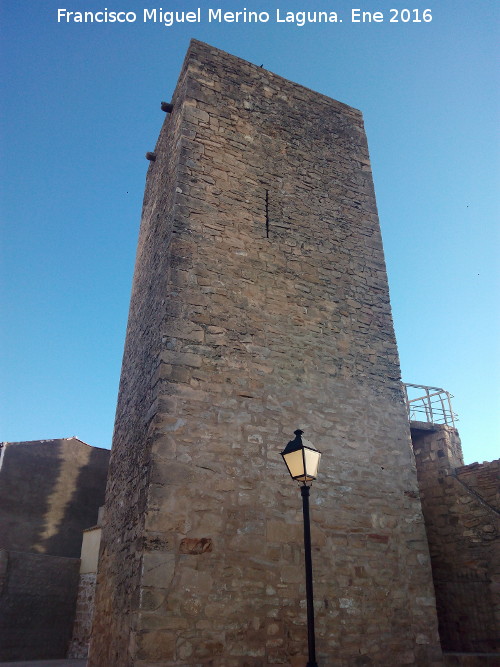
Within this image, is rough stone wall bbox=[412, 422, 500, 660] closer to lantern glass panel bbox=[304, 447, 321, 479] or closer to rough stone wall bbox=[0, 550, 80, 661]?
lantern glass panel bbox=[304, 447, 321, 479]

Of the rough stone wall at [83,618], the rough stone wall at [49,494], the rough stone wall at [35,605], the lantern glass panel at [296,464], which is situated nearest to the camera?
the lantern glass panel at [296,464]

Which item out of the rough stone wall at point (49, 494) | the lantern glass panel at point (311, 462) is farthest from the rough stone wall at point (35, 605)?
the lantern glass panel at point (311, 462)

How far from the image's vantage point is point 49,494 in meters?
15.9

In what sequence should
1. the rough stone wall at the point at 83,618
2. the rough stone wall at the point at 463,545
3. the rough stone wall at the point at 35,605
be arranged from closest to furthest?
1. the rough stone wall at the point at 463,545
2. the rough stone wall at the point at 35,605
3. the rough stone wall at the point at 83,618

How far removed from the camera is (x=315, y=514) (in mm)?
6047

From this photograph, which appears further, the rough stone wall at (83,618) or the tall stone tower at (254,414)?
the rough stone wall at (83,618)

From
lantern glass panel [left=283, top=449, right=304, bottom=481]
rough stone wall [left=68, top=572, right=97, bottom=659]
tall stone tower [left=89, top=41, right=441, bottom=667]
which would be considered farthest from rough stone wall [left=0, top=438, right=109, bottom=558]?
lantern glass panel [left=283, top=449, right=304, bottom=481]

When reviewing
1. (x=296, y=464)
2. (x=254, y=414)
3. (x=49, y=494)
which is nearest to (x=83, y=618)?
(x=49, y=494)

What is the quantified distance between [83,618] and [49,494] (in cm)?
436

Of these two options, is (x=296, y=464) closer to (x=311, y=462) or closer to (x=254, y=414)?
(x=311, y=462)

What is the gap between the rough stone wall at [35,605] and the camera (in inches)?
482

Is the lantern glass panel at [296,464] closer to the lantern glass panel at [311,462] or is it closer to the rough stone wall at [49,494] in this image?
the lantern glass panel at [311,462]

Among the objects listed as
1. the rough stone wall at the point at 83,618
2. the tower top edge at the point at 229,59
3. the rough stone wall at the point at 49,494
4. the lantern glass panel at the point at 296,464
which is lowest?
the rough stone wall at the point at 83,618

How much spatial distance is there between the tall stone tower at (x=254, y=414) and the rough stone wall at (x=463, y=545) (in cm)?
173
